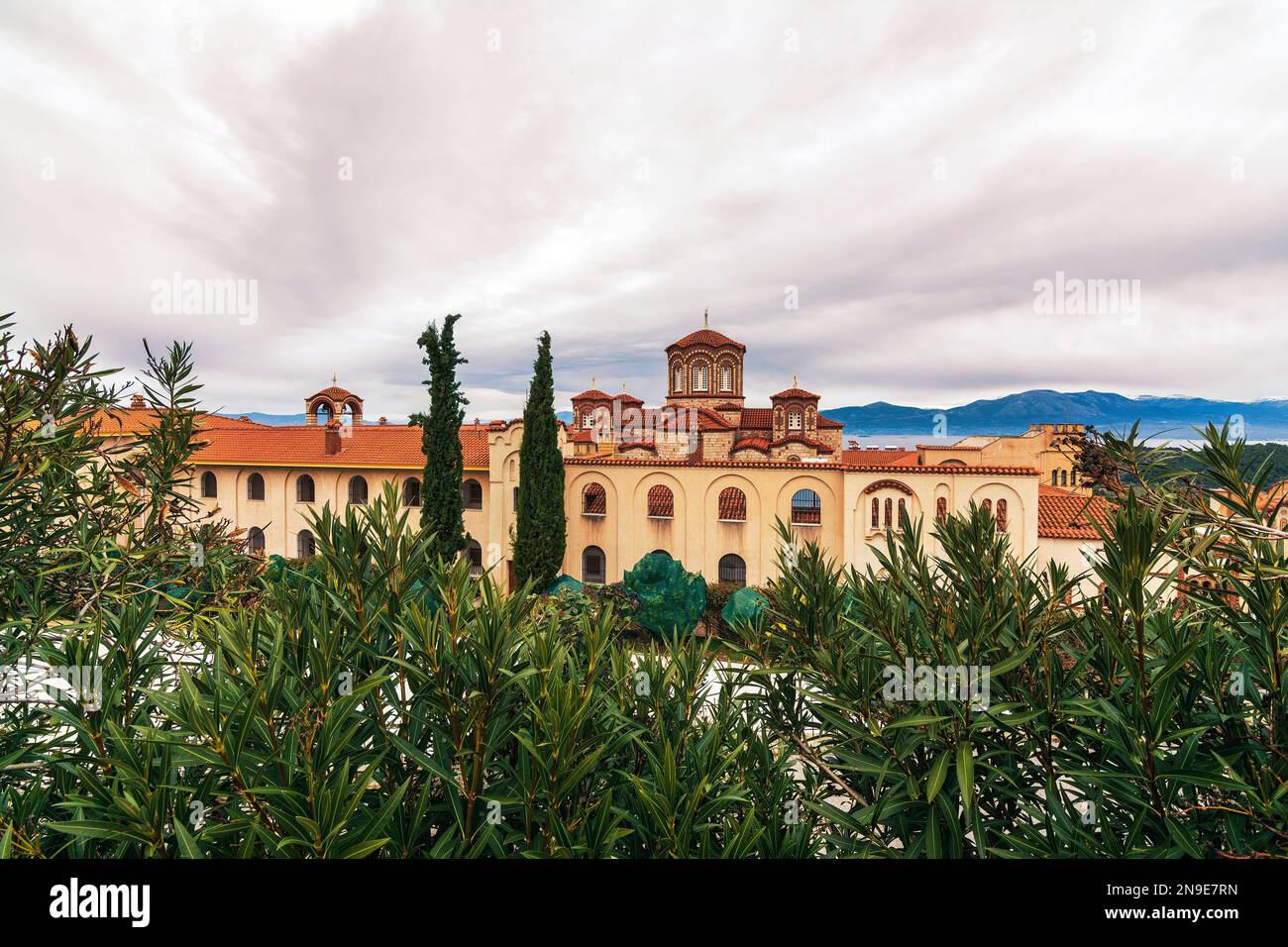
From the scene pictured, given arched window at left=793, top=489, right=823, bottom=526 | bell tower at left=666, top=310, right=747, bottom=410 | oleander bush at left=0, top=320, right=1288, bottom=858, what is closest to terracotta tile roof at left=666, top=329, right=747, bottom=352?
bell tower at left=666, top=310, right=747, bottom=410

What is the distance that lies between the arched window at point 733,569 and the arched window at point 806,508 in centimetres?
261

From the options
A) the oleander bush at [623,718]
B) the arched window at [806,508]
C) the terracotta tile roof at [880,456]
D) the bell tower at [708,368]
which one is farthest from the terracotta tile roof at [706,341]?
the oleander bush at [623,718]

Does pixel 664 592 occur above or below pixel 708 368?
below

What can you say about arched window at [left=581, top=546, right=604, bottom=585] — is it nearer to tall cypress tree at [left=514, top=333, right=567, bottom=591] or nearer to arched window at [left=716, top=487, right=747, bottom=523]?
tall cypress tree at [left=514, top=333, right=567, bottom=591]

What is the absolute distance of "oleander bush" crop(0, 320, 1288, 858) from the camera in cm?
186

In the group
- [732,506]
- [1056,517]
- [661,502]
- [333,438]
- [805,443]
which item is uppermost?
[333,438]

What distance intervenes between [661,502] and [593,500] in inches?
115

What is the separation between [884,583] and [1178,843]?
4.55ft

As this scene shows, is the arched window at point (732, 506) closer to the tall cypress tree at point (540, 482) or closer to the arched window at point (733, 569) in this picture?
the arched window at point (733, 569)

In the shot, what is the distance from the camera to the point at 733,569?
21.5 m

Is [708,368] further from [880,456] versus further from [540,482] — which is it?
[540,482]

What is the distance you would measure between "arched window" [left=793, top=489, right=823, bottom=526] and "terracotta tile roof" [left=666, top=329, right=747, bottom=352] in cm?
1755

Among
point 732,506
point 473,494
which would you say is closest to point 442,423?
point 473,494
